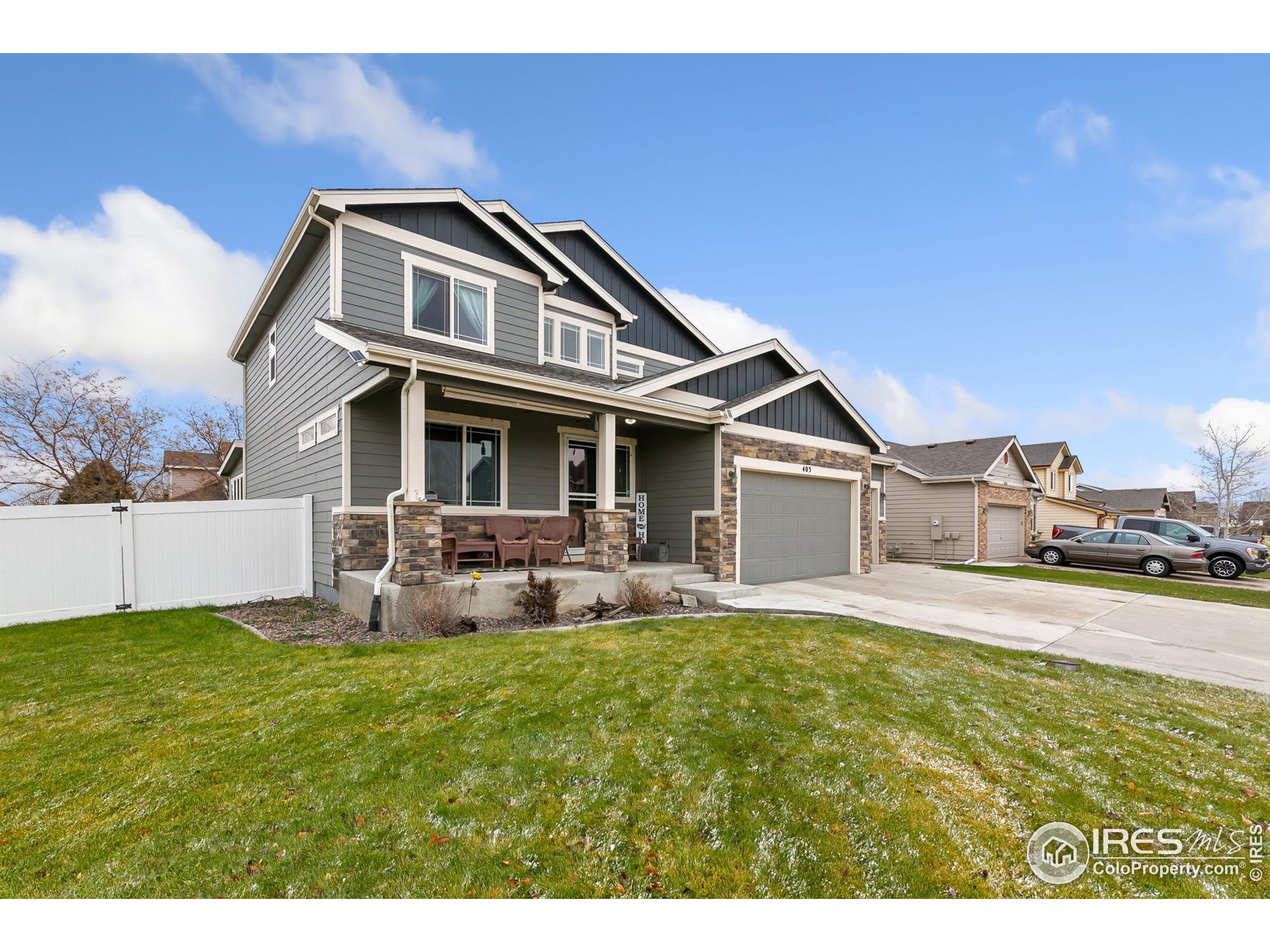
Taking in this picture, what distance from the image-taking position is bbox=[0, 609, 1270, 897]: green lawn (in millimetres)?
2398

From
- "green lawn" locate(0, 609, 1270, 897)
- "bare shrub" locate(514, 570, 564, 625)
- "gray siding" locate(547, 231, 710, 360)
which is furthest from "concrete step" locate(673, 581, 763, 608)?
"gray siding" locate(547, 231, 710, 360)

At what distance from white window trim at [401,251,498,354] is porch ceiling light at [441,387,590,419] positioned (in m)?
1.60

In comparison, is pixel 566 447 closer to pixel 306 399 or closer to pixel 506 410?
pixel 506 410

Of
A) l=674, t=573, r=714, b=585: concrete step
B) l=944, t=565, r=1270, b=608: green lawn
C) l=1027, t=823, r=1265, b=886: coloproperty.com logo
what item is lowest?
l=944, t=565, r=1270, b=608: green lawn

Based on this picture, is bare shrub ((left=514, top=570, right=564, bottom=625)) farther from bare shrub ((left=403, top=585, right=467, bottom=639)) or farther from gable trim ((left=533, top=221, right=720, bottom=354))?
gable trim ((left=533, top=221, right=720, bottom=354))

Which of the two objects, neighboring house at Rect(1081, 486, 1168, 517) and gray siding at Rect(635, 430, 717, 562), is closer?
gray siding at Rect(635, 430, 717, 562)

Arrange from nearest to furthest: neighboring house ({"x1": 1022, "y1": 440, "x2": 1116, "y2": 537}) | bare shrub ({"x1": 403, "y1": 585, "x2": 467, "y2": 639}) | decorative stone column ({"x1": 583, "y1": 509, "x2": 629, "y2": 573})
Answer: bare shrub ({"x1": 403, "y1": 585, "x2": 467, "y2": 639}) → decorative stone column ({"x1": 583, "y1": 509, "x2": 629, "y2": 573}) → neighboring house ({"x1": 1022, "y1": 440, "x2": 1116, "y2": 537})

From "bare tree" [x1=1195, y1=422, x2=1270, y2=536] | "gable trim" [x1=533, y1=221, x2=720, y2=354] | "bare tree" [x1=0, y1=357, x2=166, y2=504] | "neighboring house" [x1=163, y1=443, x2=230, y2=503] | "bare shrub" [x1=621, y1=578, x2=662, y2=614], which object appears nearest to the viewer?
"bare shrub" [x1=621, y1=578, x2=662, y2=614]

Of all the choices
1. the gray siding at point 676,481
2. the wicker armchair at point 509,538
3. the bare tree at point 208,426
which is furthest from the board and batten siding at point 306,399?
the bare tree at point 208,426

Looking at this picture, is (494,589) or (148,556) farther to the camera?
(148,556)

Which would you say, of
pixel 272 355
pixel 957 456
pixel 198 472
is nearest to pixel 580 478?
pixel 272 355

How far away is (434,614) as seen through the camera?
22.2ft

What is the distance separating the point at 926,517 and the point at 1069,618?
1356cm

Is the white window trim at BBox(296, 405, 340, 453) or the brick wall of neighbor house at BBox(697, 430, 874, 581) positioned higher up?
the white window trim at BBox(296, 405, 340, 453)
